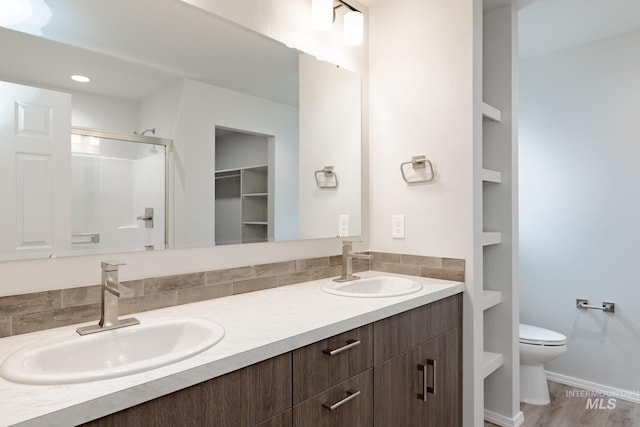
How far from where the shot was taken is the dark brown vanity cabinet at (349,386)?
2.70ft

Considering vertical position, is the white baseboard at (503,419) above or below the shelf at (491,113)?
below

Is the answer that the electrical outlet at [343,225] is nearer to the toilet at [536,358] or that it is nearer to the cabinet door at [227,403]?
the cabinet door at [227,403]

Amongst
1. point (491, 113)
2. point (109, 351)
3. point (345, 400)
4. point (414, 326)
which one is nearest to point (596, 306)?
point (491, 113)

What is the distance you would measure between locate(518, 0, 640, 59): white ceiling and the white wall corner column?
24cm

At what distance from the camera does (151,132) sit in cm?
132

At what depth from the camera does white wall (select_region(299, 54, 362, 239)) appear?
188cm

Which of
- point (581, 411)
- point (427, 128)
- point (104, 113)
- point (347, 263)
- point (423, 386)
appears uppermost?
point (427, 128)

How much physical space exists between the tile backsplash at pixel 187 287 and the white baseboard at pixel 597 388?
5.49 feet

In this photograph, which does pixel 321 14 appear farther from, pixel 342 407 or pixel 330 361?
pixel 342 407

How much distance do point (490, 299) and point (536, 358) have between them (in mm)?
693

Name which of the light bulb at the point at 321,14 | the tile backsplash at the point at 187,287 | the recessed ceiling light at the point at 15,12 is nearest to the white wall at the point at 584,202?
the tile backsplash at the point at 187,287

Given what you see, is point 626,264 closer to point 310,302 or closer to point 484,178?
point 484,178

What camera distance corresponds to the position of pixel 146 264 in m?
1.30

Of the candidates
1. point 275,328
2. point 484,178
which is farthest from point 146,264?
point 484,178
